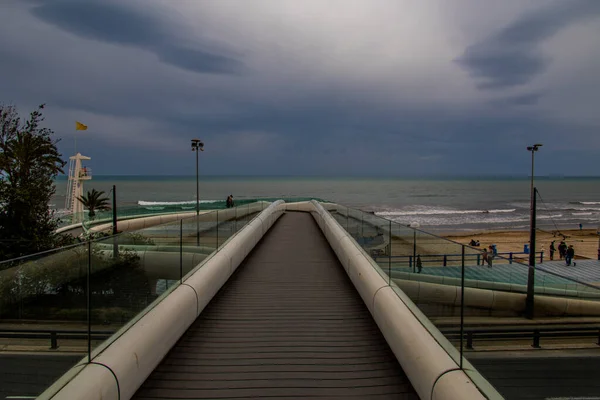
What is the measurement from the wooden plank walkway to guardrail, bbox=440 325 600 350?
2.36 ft

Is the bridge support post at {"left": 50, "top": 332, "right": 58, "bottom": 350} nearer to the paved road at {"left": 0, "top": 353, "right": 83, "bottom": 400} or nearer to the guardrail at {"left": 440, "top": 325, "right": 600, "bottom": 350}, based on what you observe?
the paved road at {"left": 0, "top": 353, "right": 83, "bottom": 400}

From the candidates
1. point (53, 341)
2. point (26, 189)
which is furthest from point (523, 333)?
point (26, 189)

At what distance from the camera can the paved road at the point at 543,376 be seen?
2846 millimetres

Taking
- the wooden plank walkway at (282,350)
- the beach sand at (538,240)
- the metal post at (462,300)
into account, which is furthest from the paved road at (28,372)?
the beach sand at (538,240)

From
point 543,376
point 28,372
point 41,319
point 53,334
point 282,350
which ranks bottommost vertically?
point 282,350

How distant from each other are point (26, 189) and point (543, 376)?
14.3m

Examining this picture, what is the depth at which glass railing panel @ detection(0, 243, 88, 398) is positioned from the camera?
110 inches

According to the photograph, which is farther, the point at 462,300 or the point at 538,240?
the point at 538,240

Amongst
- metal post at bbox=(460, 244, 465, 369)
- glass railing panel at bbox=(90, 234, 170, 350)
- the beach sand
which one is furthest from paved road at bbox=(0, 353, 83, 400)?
the beach sand

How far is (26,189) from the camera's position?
12.6m

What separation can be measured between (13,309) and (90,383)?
792 millimetres

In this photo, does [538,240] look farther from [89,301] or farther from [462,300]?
[89,301]

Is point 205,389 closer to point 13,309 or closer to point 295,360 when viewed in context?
point 295,360

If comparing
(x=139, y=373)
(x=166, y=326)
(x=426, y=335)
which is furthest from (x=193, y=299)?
(x=426, y=335)
